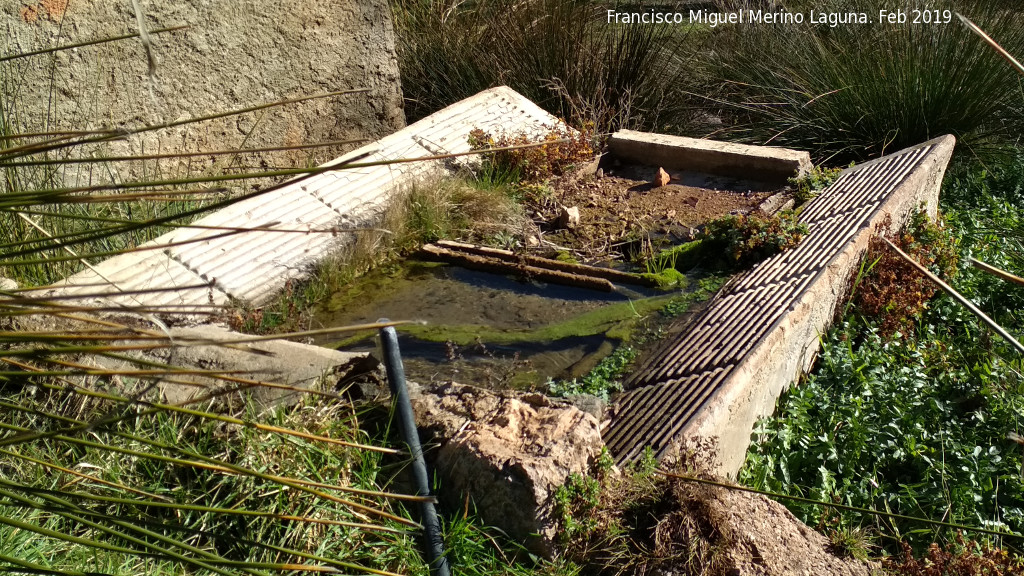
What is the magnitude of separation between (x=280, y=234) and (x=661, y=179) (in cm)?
230

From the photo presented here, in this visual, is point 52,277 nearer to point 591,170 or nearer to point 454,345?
point 454,345

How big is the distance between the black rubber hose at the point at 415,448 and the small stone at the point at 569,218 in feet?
8.66

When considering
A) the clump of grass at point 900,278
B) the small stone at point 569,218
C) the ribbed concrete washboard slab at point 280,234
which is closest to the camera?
the ribbed concrete washboard slab at point 280,234

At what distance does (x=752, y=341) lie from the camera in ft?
10.6

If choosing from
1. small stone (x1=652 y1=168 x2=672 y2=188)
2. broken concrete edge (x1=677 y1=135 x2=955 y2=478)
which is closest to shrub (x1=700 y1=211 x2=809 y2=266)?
broken concrete edge (x1=677 y1=135 x2=955 y2=478)

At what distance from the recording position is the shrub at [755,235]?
13.6 ft

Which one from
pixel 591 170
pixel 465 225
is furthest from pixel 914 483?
pixel 591 170

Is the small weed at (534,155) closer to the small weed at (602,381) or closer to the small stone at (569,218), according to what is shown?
the small stone at (569,218)

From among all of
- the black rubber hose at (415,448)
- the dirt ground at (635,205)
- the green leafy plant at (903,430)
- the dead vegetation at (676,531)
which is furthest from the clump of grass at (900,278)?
the black rubber hose at (415,448)

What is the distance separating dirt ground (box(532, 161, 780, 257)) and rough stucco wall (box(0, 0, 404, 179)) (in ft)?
5.05

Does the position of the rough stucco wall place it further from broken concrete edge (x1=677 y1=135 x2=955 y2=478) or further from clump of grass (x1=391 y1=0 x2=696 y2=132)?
broken concrete edge (x1=677 y1=135 x2=955 y2=478)

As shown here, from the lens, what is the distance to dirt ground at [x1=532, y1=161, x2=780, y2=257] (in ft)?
15.6

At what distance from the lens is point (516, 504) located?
8.09ft

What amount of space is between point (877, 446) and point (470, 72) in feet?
16.0
